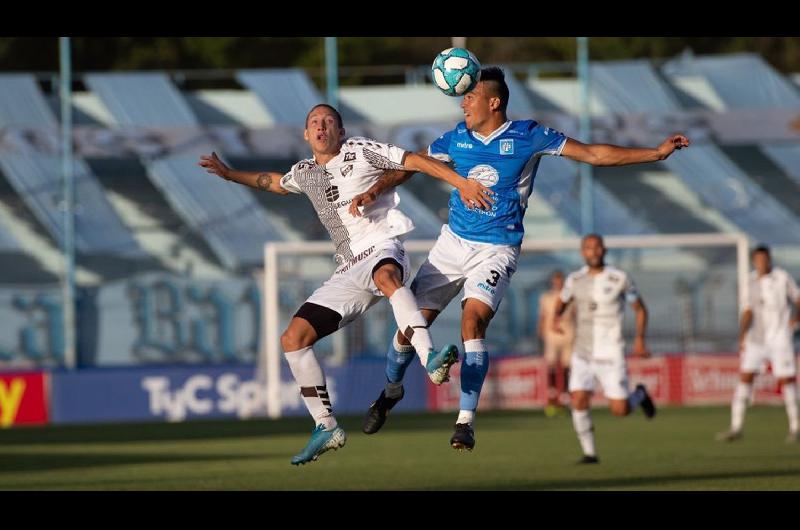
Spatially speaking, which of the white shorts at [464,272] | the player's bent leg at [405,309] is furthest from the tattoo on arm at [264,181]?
the white shorts at [464,272]

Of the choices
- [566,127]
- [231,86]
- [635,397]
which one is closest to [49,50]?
[231,86]

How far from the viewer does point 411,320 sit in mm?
10641

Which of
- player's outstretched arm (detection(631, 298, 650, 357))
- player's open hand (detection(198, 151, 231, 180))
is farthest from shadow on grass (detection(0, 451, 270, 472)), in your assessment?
player's open hand (detection(198, 151, 231, 180))

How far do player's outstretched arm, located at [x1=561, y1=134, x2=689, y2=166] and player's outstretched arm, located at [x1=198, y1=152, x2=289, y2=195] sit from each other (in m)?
2.15

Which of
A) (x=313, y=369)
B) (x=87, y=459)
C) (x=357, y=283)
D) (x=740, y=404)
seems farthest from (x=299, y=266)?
(x=357, y=283)

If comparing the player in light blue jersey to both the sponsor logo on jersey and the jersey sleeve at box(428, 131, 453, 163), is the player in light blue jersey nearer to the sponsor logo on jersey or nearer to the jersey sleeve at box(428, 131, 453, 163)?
the jersey sleeve at box(428, 131, 453, 163)

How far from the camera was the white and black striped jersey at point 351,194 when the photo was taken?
1102cm

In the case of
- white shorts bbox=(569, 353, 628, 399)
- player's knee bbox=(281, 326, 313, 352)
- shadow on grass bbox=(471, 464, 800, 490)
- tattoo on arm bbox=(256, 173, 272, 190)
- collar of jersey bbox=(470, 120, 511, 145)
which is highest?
collar of jersey bbox=(470, 120, 511, 145)

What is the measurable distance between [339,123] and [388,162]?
56cm

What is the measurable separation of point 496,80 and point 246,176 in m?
2.04

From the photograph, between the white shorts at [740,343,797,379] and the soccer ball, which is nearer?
the soccer ball

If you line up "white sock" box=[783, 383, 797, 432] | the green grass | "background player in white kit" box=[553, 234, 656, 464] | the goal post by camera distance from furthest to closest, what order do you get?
the goal post → "white sock" box=[783, 383, 797, 432] → "background player in white kit" box=[553, 234, 656, 464] → the green grass

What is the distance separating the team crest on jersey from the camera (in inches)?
426

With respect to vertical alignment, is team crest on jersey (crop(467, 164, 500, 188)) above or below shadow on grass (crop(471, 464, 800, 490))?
above
